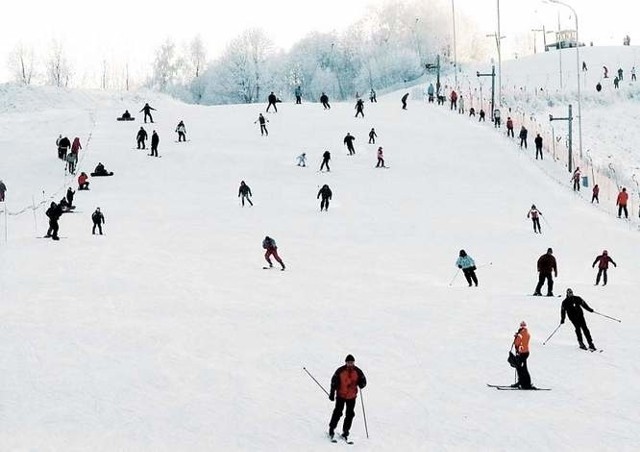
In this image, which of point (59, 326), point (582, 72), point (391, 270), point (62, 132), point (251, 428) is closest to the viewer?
point (251, 428)

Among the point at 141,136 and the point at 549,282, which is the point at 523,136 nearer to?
the point at 141,136

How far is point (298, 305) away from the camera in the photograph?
748 inches

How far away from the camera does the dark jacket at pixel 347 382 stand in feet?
37.0

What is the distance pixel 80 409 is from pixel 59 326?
455 cm

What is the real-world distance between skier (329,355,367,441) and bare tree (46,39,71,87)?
11928cm

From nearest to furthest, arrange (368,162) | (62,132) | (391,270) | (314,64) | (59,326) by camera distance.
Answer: (59,326)
(391,270)
(368,162)
(62,132)
(314,64)

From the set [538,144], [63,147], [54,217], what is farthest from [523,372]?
[63,147]

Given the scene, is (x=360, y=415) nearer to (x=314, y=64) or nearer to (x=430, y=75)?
(x=430, y=75)

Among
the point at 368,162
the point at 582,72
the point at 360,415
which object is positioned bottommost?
the point at 360,415

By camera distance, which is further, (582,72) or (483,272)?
(582,72)

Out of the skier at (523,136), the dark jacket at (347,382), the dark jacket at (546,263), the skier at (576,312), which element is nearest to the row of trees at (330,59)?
the skier at (523,136)

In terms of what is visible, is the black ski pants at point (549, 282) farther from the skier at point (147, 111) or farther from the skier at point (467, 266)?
the skier at point (147, 111)

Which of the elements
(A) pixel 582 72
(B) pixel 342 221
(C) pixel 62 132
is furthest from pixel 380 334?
(A) pixel 582 72

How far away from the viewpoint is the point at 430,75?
111000 millimetres
